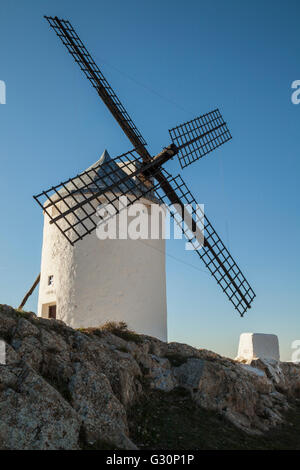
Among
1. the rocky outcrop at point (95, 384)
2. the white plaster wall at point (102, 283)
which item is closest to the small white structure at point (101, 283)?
the white plaster wall at point (102, 283)

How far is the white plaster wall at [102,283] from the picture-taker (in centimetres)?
1504

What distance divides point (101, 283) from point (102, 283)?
0.04 metres

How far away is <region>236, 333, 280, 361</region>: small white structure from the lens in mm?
17516

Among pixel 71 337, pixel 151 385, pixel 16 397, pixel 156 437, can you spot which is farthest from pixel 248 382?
pixel 16 397

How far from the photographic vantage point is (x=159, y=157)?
15.7 m

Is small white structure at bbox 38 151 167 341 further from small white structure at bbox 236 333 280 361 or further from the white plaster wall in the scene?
small white structure at bbox 236 333 280 361

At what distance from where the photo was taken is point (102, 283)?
599 inches

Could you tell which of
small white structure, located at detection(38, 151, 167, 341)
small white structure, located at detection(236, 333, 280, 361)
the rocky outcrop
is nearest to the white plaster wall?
small white structure, located at detection(38, 151, 167, 341)

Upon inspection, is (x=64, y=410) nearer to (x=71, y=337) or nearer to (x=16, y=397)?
(x=16, y=397)

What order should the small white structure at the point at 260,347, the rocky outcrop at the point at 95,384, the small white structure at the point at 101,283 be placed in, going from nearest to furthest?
the rocky outcrop at the point at 95,384
the small white structure at the point at 101,283
the small white structure at the point at 260,347

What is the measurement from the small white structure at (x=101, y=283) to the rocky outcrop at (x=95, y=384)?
8.43 feet

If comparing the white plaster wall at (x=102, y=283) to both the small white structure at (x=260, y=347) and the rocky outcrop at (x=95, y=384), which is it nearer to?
the rocky outcrop at (x=95, y=384)

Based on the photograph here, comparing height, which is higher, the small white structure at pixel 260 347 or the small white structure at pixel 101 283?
the small white structure at pixel 101 283

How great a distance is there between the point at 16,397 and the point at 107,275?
8.32 metres
